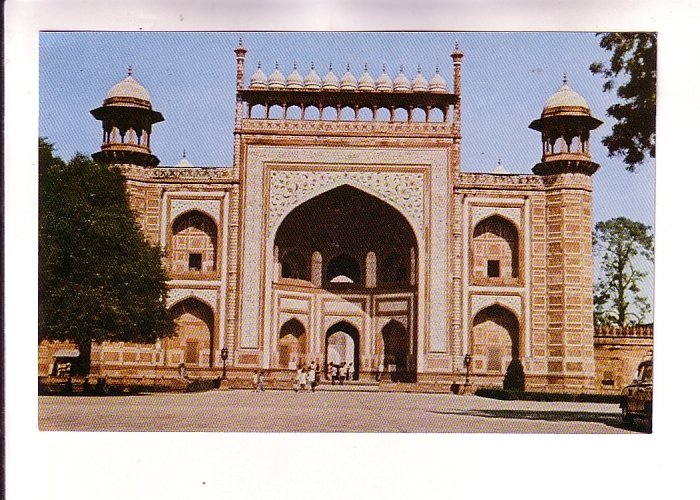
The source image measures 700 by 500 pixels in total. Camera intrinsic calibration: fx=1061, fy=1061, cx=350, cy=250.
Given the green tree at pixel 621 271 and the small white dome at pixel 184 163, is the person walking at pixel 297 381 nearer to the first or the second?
the small white dome at pixel 184 163

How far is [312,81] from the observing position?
566 inches

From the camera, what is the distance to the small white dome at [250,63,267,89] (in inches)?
534

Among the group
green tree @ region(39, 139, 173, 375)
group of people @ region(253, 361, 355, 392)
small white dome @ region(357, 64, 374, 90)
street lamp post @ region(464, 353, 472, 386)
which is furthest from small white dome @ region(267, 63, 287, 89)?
street lamp post @ region(464, 353, 472, 386)

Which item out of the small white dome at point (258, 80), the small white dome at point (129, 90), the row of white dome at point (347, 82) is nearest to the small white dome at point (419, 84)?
the row of white dome at point (347, 82)

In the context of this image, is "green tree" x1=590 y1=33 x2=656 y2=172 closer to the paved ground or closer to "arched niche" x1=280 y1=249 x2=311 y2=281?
the paved ground

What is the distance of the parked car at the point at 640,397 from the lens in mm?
10266

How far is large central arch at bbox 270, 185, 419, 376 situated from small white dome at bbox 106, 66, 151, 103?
10.9 ft

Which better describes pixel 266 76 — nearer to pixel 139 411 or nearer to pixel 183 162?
pixel 183 162

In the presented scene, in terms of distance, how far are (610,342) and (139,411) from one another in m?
6.79

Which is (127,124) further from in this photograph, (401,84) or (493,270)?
(493,270)

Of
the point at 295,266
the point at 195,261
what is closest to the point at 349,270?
the point at 295,266

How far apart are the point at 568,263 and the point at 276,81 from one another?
16.0 feet

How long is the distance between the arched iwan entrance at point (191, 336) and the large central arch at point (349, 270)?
1.05 meters
